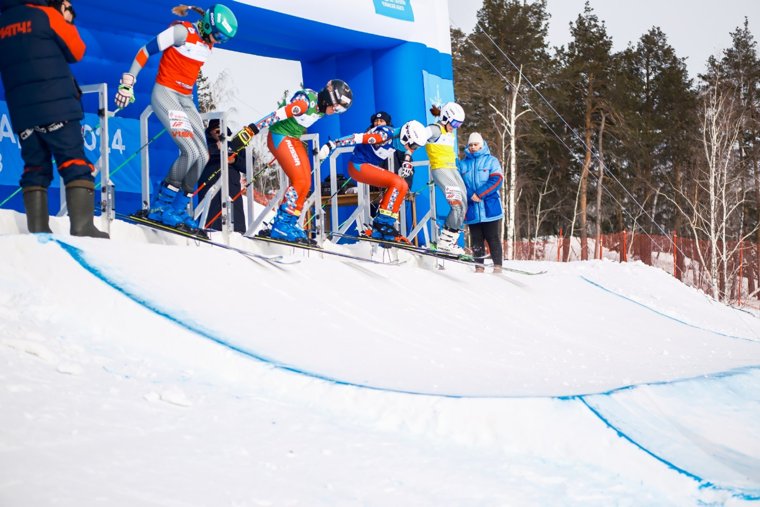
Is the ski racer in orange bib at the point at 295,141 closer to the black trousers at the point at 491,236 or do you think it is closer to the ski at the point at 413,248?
the ski at the point at 413,248

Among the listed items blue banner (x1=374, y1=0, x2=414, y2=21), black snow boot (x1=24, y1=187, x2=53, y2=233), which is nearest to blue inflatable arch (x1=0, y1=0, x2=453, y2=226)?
blue banner (x1=374, y1=0, x2=414, y2=21)

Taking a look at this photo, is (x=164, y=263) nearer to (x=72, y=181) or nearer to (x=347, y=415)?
(x=72, y=181)

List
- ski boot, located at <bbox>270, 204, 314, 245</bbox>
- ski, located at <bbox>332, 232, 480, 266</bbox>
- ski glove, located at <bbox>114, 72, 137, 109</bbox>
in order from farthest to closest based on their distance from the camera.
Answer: ski, located at <bbox>332, 232, 480, 266</bbox> → ski boot, located at <bbox>270, 204, 314, 245</bbox> → ski glove, located at <bbox>114, 72, 137, 109</bbox>

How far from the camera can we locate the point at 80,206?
5578mm

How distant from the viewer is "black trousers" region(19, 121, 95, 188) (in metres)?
5.50

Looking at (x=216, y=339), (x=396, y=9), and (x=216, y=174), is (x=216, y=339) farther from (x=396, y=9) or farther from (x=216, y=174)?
(x=396, y=9)

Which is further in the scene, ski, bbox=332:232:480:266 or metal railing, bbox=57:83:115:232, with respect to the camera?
ski, bbox=332:232:480:266

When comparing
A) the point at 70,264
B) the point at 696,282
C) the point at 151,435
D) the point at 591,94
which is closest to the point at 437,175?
the point at 70,264

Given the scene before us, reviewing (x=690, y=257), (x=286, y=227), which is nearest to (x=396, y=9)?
(x=286, y=227)

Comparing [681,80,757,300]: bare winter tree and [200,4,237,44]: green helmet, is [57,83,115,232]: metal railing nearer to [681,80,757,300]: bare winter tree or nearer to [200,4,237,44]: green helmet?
[200,4,237,44]: green helmet

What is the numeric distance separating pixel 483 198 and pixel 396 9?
4130 mm

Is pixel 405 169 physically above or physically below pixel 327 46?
below

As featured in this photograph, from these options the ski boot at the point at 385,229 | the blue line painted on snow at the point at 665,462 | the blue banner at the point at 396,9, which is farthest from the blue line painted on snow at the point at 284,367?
the blue banner at the point at 396,9

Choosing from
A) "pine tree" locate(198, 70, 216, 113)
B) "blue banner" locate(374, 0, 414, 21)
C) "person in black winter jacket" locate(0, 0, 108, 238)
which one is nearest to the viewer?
"person in black winter jacket" locate(0, 0, 108, 238)
